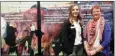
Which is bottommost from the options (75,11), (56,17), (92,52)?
(92,52)

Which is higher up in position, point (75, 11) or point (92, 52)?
point (75, 11)

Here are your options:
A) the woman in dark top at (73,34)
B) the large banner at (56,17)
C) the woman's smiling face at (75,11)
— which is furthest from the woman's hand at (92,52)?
the woman's smiling face at (75,11)

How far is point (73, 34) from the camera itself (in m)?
6.71

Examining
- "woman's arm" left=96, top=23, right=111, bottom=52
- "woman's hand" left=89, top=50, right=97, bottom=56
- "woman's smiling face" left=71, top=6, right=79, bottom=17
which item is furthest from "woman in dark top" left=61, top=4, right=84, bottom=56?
"woman's arm" left=96, top=23, right=111, bottom=52

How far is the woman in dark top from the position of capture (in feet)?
22.0

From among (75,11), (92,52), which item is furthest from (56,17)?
(92,52)

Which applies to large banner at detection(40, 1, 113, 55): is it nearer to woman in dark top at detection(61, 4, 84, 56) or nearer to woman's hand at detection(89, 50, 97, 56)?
woman in dark top at detection(61, 4, 84, 56)

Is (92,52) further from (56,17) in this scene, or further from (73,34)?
(56,17)

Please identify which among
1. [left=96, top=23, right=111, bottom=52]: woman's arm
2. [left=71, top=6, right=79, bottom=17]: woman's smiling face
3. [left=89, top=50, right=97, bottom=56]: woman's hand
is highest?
[left=71, top=6, right=79, bottom=17]: woman's smiling face

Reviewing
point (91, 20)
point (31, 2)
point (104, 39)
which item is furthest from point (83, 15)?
point (31, 2)

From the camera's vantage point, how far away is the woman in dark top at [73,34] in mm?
6695

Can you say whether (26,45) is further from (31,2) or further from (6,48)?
(31,2)

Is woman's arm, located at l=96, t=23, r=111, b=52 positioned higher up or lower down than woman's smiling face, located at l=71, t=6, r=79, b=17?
lower down

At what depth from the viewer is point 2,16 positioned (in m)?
6.67
